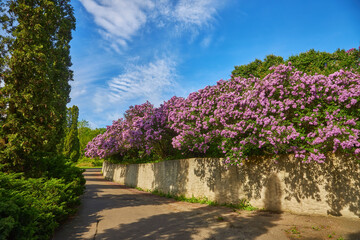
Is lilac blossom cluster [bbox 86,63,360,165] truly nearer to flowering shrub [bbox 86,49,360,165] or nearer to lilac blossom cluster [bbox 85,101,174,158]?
flowering shrub [bbox 86,49,360,165]

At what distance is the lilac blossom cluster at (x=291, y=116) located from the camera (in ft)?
21.9

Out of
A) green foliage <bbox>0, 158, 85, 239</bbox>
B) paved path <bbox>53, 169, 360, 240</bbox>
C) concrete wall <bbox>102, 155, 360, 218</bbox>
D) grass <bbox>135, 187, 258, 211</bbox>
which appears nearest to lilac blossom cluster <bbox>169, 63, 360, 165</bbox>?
concrete wall <bbox>102, 155, 360, 218</bbox>

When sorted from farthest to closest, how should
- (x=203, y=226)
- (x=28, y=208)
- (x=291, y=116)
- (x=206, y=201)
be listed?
(x=206, y=201), (x=291, y=116), (x=203, y=226), (x=28, y=208)

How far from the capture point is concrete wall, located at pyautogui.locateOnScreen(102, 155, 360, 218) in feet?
22.5

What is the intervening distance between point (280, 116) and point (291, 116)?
649 millimetres

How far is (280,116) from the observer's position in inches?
302

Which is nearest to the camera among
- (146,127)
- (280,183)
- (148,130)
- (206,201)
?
(280,183)

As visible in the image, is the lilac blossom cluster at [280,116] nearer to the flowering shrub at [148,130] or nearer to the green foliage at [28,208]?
the flowering shrub at [148,130]

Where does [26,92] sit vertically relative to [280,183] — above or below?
above

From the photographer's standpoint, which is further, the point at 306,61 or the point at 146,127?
the point at 306,61

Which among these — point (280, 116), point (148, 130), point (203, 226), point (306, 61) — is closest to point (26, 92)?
point (148, 130)

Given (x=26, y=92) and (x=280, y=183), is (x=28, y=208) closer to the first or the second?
(x=26, y=92)

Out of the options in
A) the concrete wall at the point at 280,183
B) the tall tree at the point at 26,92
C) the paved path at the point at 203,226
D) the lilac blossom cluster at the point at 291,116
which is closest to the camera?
the paved path at the point at 203,226

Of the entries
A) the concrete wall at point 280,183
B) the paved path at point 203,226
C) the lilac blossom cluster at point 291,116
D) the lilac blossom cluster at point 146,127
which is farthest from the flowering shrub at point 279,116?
the lilac blossom cluster at point 146,127
